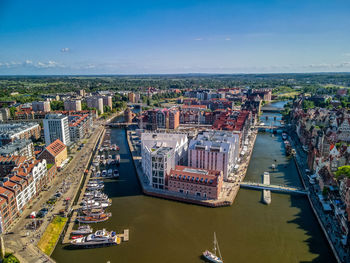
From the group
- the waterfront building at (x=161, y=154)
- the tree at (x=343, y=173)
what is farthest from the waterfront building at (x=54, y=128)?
the tree at (x=343, y=173)

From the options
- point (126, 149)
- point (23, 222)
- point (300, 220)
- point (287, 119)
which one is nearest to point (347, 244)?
point (300, 220)

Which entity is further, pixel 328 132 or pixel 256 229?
pixel 328 132

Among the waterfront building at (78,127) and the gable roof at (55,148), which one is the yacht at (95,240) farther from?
the waterfront building at (78,127)

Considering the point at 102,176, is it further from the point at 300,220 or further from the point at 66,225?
the point at 300,220

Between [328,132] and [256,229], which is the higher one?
[328,132]

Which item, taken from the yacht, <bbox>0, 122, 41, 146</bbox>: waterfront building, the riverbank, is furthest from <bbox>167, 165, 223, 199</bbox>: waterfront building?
<bbox>0, 122, 41, 146</bbox>: waterfront building

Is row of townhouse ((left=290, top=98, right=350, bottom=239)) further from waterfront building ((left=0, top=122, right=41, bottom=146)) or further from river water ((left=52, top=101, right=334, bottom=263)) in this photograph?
waterfront building ((left=0, top=122, right=41, bottom=146))
